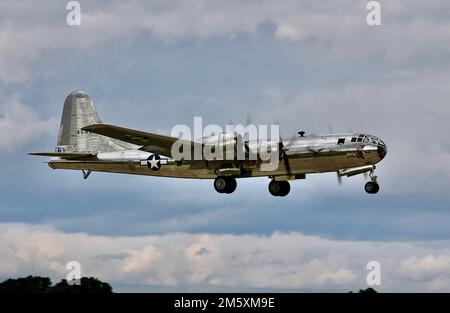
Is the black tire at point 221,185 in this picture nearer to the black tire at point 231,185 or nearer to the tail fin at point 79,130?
the black tire at point 231,185

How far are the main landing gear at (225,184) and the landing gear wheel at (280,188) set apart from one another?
230 cm

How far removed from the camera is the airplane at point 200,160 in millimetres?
41250

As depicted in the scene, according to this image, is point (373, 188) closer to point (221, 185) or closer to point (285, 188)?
point (285, 188)

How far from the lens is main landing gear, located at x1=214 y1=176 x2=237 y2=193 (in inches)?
1734

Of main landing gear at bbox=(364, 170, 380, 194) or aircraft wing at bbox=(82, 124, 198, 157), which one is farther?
main landing gear at bbox=(364, 170, 380, 194)

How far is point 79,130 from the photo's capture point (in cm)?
5022

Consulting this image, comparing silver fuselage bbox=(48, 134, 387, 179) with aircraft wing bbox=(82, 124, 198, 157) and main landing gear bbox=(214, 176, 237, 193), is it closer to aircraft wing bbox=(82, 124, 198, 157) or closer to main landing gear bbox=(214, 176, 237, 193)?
main landing gear bbox=(214, 176, 237, 193)

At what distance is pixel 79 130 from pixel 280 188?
12809 millimetres

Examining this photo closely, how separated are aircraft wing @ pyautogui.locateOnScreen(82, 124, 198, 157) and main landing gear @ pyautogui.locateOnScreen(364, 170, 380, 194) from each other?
8888 mm

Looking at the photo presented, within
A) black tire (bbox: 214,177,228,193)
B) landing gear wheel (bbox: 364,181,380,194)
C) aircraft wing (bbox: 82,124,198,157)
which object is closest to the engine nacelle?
landing gear wheel (bbox: 364,181,380,194)
